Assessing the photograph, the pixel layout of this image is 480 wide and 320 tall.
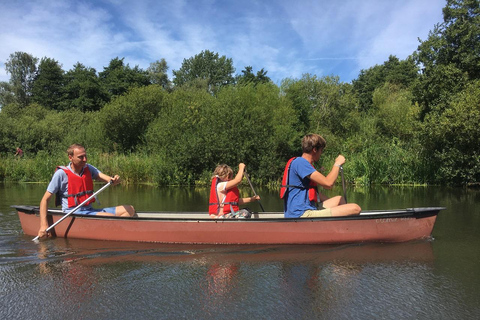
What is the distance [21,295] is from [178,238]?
2.50 metres

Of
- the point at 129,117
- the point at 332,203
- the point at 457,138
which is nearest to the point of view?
the point at 332,203

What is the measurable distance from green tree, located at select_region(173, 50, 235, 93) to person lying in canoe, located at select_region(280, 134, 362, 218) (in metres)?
61.0

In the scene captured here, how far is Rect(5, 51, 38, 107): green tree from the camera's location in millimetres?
52312

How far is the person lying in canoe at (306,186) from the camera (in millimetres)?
5551

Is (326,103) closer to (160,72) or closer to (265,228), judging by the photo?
(265,228)

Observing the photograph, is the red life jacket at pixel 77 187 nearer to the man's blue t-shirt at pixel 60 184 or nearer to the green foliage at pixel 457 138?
the man's blue t-shirt at pixel 60 184

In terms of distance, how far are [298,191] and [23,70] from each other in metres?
57.1

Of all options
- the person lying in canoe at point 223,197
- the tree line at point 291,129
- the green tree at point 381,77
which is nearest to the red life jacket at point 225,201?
the person lying in canoe at point 223,197

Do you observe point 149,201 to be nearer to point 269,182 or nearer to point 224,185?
point 224,185

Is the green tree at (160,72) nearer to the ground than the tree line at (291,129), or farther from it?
farther from it

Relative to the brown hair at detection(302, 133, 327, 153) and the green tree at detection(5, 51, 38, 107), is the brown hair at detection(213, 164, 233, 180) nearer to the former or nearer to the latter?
the brown hair at detection(302, 133, 327, 153)

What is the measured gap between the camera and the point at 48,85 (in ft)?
165

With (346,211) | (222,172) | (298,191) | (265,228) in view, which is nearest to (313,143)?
(298,191)

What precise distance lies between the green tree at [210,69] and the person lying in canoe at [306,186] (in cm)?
6101
